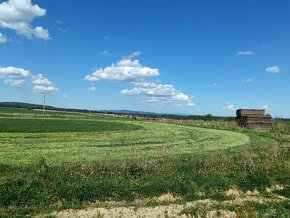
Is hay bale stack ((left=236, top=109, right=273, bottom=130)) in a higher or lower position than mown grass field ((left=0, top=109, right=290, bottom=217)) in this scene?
higher

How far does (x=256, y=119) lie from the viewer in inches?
2384

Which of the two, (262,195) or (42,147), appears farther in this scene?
(42,147)

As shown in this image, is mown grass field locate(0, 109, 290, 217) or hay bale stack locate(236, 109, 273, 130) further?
hay bale stack locate(236, 109, 273, 130)

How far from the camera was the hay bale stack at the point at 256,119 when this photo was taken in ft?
197

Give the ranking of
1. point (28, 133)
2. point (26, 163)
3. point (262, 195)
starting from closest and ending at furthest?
point (262, 195), point (26, 163), point (28, 133)

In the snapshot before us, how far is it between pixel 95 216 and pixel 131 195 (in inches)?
91.6

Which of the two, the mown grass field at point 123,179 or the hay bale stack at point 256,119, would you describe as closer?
the mown grass field at point 123,179

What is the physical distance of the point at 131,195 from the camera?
55.4ft

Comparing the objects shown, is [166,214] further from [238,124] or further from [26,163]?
[238,124]

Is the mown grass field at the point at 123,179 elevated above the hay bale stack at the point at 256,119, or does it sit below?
below

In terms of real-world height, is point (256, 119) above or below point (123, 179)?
above

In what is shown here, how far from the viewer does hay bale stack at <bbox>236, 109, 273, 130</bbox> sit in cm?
6006

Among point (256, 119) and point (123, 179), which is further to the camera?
point (256, 119)

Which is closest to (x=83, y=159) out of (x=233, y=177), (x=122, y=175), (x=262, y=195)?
(x=122, y=175)
